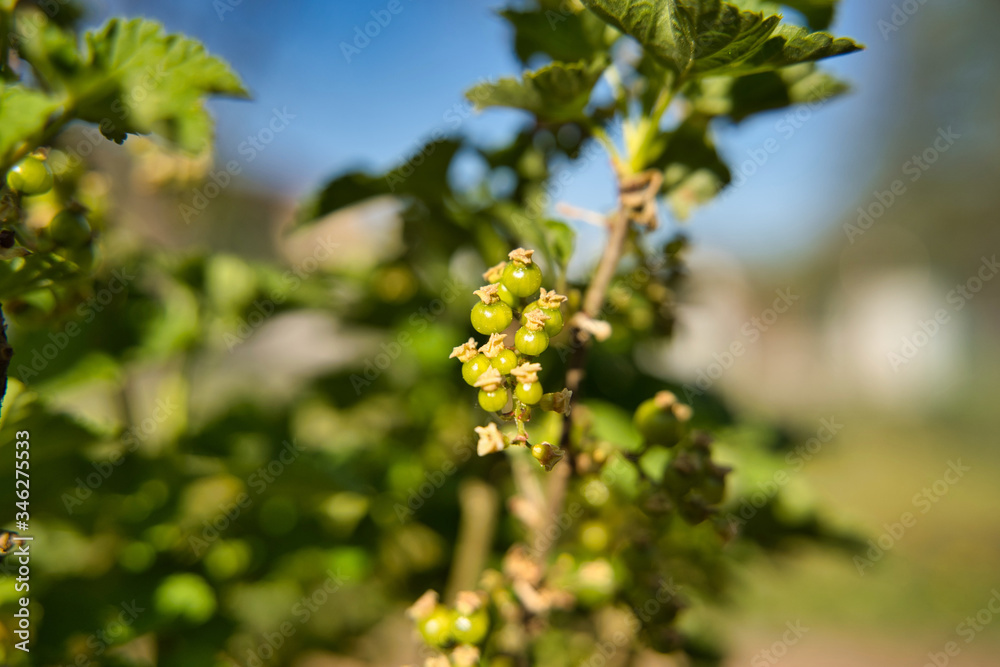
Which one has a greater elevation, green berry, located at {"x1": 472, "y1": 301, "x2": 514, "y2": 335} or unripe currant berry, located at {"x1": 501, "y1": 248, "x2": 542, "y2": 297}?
unripe currant berry, located at {"x1": 501, "y1": 248, "x2": 542, "y2": 297}

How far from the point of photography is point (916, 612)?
6.27 metres

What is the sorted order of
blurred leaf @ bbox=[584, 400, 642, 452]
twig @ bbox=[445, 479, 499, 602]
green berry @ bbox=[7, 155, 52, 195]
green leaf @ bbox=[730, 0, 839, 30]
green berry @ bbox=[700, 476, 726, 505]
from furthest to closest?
twig @ bbox=[445, 479, 499, 602] → blurred leaf @ bbox=[584, 400, 642, 452] → green leaf @ bbox=[730, 0, 839, 30] → green berry @ bbox=[700, 476, 726, 505] → green berry @ bbox=[7, 155, 52, 195]

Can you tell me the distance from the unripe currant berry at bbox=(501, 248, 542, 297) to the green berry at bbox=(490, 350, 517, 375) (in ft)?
0.25

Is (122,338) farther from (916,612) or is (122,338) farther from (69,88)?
(916,612)

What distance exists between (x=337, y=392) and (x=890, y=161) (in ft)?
69.0

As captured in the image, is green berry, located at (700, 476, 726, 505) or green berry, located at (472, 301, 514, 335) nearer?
green berry, located at (472, 301, 514, 335)

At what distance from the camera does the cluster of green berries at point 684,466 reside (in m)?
0.96

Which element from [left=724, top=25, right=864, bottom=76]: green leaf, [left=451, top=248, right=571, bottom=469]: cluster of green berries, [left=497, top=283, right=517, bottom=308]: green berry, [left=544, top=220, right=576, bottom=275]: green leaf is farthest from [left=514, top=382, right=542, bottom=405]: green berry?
[left=724, top=25, right=864, bottom=76]: green leaf

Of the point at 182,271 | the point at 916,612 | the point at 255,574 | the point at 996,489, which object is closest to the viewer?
the point at 255,574

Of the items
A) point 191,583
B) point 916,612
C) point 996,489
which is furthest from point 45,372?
point 996,489

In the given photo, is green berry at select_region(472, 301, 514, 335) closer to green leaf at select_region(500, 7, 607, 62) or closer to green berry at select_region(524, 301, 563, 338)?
green berry at select_region(524, 301, 563, 338)

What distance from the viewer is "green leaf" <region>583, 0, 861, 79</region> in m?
0.81

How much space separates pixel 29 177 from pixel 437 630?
80cm

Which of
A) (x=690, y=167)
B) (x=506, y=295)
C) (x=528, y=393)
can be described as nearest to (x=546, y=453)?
(x=528, y=393)
